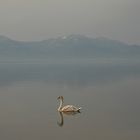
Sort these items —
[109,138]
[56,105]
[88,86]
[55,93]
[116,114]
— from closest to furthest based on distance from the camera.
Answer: [109,138], [116,114], [56,105], [55,93], [88,86]

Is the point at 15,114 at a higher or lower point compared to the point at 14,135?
higher

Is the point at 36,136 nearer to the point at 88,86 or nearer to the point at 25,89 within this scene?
the point at 25,89

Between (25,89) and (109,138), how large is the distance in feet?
52.8

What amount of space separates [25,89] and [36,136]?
15150mm

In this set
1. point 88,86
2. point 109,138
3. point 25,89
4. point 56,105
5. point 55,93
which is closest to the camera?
point 109,138

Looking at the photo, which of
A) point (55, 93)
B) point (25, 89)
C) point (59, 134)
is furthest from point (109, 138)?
point (25, 89)

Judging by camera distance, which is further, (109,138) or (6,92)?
(6,92)

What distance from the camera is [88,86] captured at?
3622 centimetres

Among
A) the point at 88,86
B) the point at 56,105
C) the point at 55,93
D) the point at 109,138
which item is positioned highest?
the point at 88,86

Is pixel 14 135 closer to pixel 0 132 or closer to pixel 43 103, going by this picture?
pixel 0 132

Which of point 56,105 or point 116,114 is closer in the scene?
point 116,114

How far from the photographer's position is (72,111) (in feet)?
77.9

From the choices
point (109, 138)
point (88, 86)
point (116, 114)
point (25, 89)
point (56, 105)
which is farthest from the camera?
point (88, 86)

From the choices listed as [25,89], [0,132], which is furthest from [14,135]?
[25,89]
